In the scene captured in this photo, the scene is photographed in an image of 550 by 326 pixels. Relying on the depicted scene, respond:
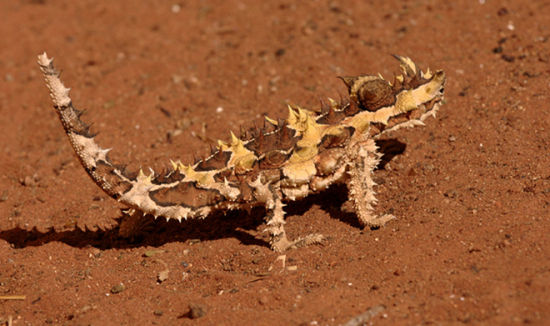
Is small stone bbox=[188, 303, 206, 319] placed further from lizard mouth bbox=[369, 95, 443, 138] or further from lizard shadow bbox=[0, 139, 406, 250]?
lizard mouth bbox=[369, 95, 443, 138]

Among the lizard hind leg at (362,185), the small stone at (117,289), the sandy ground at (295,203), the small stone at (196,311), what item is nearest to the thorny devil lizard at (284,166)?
the lizard hind leg at (362,185)

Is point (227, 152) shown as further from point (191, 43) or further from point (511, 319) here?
point (191, 43)

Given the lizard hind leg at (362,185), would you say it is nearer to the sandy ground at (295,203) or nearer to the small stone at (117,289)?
the sandy ground at (295,203)

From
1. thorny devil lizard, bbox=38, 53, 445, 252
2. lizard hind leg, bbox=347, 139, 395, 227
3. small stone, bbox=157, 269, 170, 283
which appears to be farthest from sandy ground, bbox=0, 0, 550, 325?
thorny devil lizard, bbox=38, 53, 445, 252

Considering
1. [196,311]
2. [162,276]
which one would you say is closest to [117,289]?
[162,276]

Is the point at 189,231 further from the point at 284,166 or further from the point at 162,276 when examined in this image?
the point at 284,166
